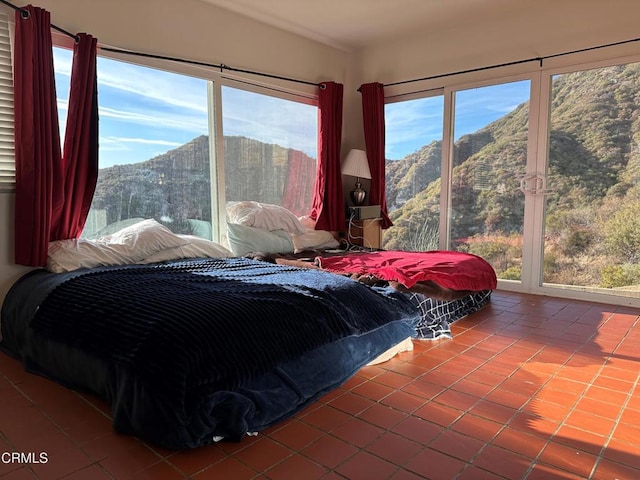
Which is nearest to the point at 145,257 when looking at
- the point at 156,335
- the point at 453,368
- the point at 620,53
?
the point at 156,335

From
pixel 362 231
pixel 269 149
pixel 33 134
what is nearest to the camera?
pixel 33 134

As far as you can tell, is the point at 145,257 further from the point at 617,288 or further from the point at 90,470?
the point at 617,288

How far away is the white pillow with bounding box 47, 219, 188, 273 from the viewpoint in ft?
8.89

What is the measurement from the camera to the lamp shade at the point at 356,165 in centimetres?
467

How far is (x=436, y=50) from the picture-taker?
14.7 ft

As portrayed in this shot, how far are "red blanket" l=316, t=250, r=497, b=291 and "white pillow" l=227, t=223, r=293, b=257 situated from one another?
0.50 m

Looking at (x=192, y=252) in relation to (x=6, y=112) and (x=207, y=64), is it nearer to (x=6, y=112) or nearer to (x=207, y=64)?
(x=6, y=112)

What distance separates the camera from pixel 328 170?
183 inches

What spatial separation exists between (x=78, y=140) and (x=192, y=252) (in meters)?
1.02

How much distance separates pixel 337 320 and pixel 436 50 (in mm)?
3453

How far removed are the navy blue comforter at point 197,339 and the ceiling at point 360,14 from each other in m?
2.46

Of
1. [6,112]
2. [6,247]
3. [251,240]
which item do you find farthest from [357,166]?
[6,247]

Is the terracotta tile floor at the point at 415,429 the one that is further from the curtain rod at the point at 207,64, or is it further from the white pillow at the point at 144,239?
the curtain rod at the point at 207,64

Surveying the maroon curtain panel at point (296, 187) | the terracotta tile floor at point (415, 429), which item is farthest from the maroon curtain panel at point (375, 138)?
the terracotta tile floor at point (415, 429)
